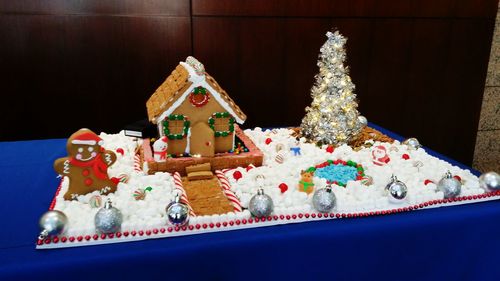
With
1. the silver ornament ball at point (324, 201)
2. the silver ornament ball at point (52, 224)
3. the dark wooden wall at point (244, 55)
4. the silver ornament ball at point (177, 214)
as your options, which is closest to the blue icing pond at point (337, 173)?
the silver ornament ball at point (324, 201)

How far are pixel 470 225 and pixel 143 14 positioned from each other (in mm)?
2979

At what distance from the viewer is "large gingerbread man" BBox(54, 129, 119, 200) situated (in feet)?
5.87

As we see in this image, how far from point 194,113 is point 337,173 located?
824mm

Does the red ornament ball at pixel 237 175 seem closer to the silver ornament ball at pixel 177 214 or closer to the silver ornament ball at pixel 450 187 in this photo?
the silver ornament ball at pixel 177 214

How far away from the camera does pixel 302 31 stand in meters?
3.99

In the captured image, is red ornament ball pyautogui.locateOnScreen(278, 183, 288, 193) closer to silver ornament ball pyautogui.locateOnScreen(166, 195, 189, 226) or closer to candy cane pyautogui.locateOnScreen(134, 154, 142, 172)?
silver ornament ball pyautogui.locateOnScreen(166, 195, 189, 226)

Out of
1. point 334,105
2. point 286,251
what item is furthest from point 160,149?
point 334,105

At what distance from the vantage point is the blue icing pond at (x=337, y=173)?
210 cm

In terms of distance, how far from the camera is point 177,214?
155cm

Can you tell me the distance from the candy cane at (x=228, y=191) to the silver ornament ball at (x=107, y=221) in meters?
0.49

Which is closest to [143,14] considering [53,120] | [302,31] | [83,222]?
[53,120]

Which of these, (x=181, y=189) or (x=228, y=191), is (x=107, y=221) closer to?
(x=181, y=189)

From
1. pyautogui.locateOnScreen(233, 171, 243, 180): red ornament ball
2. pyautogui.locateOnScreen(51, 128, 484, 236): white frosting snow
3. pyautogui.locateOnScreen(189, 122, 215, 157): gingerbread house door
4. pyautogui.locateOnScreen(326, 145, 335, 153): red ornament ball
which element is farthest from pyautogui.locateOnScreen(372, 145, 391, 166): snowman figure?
pyautogui.locateOnScreen(189, 122, 215, 157): gingerbread house door

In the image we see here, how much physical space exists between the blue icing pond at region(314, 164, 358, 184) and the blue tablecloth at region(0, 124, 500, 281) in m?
0.38
